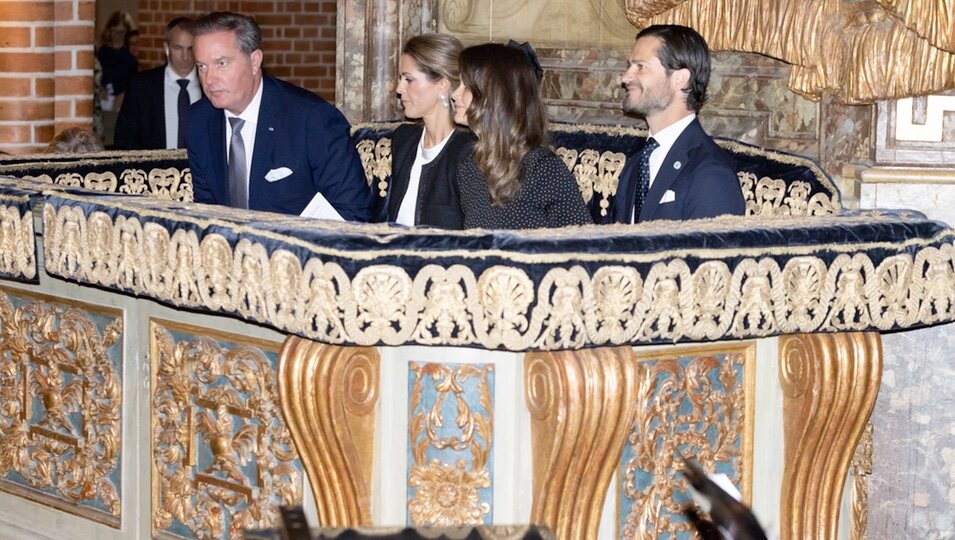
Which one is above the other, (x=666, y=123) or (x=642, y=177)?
(x=666, y=123)

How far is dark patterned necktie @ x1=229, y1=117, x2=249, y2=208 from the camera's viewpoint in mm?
5328

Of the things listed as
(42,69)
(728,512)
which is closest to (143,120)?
(42,69)

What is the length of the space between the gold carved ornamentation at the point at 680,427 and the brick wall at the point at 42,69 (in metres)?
4.14

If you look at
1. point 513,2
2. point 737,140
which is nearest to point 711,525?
point 737,140

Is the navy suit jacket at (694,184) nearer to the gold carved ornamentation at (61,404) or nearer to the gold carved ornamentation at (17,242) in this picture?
the gold carved ornamentation at (61,404)

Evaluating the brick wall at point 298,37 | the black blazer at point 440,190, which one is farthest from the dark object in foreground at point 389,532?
the brick wall at point 298,37

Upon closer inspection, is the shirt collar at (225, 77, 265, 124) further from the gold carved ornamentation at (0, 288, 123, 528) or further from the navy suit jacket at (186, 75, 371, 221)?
the gold carved ornamentation at (0, 288, 123, 528)

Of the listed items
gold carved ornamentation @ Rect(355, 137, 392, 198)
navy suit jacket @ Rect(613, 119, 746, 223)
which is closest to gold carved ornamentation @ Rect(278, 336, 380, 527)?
navy suit jacket @ Rect(613, 119, 746, 223)

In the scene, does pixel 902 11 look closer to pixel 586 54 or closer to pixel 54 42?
pixel 586 54

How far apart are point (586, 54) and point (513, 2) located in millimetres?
512

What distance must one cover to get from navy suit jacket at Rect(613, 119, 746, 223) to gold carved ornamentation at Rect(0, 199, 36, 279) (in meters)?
1.73

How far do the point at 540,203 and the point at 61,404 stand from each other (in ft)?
4.83

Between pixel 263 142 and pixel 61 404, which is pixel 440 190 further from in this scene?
pixel 61 404

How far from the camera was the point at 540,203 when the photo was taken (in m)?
4.58
